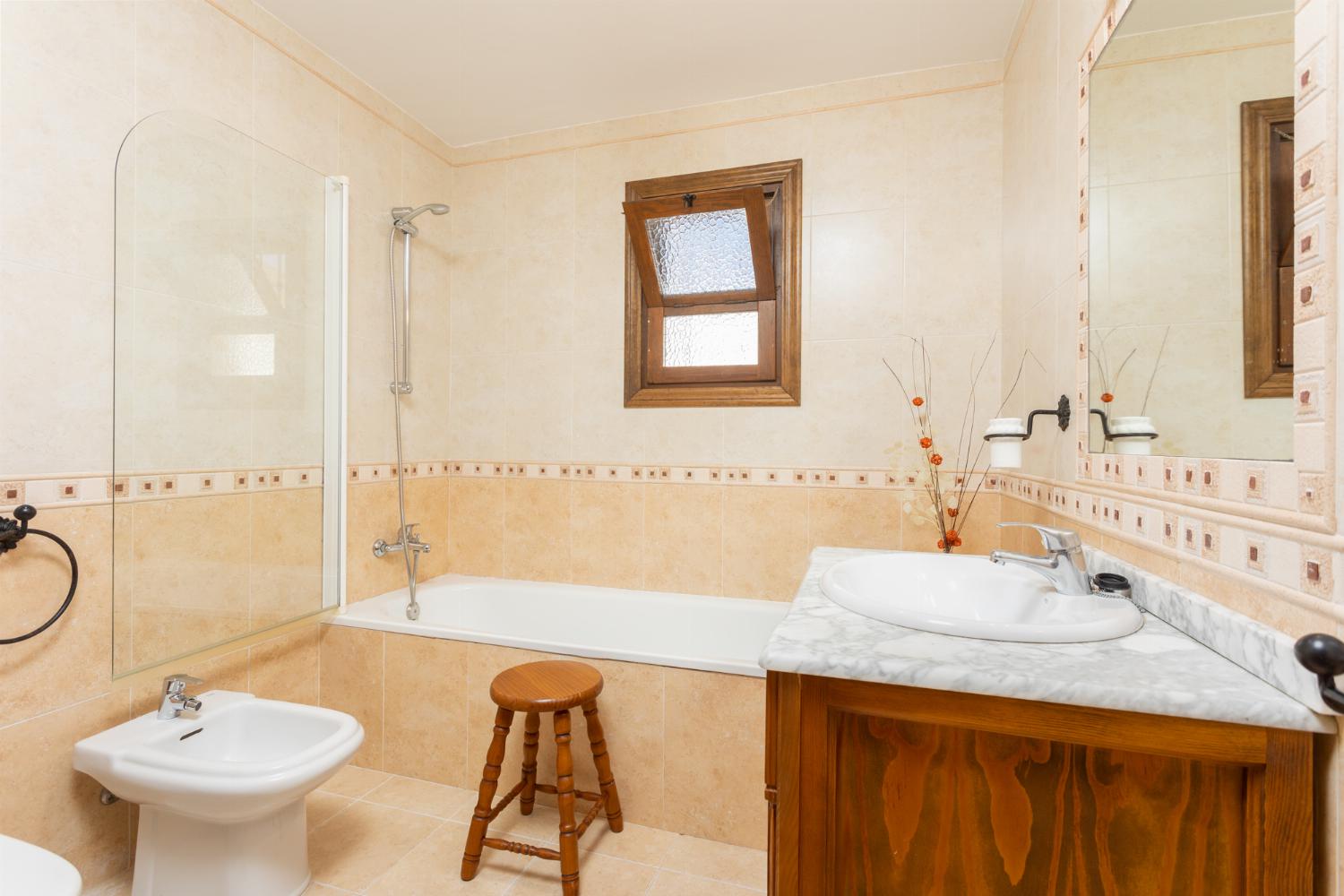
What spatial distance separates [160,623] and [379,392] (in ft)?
3.76

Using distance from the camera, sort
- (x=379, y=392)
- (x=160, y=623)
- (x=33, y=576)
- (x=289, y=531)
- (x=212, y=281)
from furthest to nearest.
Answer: (x=379, y=392) < (x=289, y=531) < (x=212, y=281) < (x=160, y=623) < (x=33, y=576)

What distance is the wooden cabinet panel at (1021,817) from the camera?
73 cm

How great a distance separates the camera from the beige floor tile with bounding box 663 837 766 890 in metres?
1.71

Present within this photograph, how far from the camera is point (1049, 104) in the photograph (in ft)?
5.55

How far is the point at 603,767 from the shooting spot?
6.07 ft

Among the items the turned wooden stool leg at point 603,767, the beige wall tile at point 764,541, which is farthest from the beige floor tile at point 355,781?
the beige wall tile at point 764,541

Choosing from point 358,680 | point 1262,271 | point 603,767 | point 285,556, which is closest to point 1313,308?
point 1262,271

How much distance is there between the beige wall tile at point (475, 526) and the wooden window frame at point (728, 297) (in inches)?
31.6

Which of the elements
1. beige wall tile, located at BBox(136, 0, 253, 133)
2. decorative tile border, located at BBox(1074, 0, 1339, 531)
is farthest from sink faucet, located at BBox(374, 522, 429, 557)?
decorative tile border, located at BBox(1074, 0, 1339, 531)

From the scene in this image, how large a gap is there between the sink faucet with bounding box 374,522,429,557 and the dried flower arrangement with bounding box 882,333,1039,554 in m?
1.91

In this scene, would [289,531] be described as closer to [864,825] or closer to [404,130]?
[404,130]

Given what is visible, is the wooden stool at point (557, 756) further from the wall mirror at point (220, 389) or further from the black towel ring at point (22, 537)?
the black towel ring at point (22, 537)

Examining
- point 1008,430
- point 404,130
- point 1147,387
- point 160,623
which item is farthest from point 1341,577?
point 404,130

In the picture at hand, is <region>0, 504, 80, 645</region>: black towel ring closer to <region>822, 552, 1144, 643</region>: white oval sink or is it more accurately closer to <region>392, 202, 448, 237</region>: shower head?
<region>392, 202, 448, 237</region>: shower head
